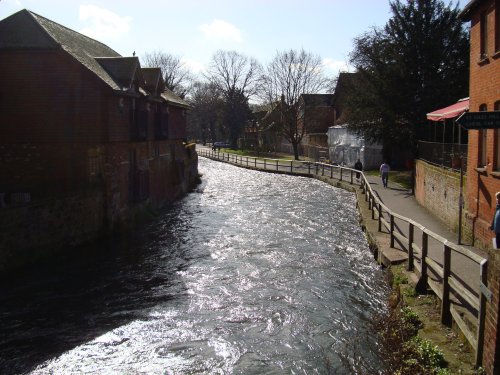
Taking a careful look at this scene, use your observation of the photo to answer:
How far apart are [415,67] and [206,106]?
230 ft

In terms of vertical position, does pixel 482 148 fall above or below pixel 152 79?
below

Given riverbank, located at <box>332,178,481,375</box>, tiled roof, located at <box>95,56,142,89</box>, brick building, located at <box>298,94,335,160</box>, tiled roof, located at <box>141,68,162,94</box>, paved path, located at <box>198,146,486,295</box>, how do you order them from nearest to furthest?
riverbank, located at <box>332,178,481,375</box> < paved path, located at <box>198,146,486,295</box> < tiled roof, located at <box>95,56,142,89</box> < tiled roof, located at <box>141,68,162,94</box> < brick building, located at <box>298,94,335,160</box>

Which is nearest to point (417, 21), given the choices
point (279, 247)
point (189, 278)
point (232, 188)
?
point (232, 188)

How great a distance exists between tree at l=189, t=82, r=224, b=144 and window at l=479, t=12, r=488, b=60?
221ft

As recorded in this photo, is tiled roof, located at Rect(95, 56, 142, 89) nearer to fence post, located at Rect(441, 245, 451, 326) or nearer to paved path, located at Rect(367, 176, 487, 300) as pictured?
paved path, located at Rect(367, 176, 487, 300)

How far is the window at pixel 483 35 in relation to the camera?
554 inches

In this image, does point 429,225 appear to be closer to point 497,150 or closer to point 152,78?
point 497,150

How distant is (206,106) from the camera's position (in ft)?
316

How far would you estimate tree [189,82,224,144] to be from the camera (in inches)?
3435

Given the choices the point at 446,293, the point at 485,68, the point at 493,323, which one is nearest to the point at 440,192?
the point at 485,68

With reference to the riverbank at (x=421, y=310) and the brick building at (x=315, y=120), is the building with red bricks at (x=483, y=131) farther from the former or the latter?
the brick building at (x=315, y=120)

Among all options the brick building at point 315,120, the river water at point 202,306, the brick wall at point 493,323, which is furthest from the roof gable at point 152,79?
the brick building at point 315,120

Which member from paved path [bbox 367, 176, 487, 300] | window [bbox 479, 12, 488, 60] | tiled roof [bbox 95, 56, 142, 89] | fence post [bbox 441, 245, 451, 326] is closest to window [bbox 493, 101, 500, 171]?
window [bbox 479, 12, 488, 60]

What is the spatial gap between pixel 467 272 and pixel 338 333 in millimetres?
3006
